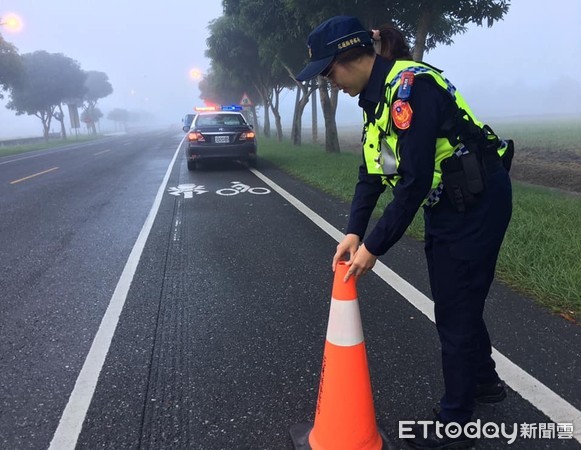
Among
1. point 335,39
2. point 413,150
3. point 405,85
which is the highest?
point 335,39

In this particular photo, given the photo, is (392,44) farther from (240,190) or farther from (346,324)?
(240,190)

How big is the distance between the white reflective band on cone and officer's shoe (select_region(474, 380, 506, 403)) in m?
0.85

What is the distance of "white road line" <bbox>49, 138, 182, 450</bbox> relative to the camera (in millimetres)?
2345

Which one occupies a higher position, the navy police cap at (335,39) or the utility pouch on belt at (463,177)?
the navy police cap at (335,39)

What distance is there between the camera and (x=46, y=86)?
51.0 metres

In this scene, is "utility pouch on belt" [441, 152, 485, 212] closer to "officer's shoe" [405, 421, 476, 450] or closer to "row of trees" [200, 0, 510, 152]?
"officer's shoe" [405, 421, 476, 450]

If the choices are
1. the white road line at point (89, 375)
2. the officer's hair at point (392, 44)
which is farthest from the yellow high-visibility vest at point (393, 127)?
the white road line at point (89, 375)

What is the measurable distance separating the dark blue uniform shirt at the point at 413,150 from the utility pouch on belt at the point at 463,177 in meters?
0.12

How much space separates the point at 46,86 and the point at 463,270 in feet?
189

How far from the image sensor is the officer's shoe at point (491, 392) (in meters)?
2.49

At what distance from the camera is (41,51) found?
174 ft

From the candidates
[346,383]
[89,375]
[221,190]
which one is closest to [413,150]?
[346,383]

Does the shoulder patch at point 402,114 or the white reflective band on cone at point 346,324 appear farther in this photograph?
the white reflective band on cone at point 346,324

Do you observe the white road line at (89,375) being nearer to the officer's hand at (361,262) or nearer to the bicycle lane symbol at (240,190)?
the officer's hand at (361,262)
